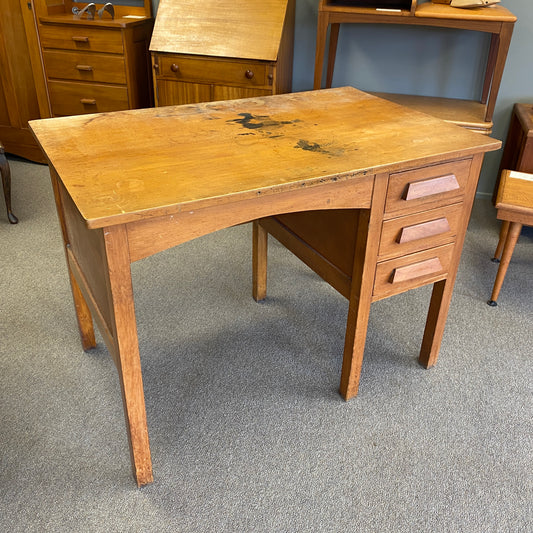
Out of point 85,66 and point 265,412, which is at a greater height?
point 85,66

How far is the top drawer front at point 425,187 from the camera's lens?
145 centimetres

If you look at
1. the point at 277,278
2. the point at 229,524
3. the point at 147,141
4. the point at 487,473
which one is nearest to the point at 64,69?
the point at 277,278

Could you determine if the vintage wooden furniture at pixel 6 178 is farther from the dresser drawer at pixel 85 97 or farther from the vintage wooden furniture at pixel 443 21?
the vintage wooden furniture at pixel 443 21

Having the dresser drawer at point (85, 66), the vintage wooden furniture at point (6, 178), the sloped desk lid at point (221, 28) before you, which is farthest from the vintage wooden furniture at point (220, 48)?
the vintage wooden furniture at point (6, 178)

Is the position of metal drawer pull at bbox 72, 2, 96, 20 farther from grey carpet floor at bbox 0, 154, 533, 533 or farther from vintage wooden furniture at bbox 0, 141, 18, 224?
grey carpet floor at bbox 0, 154, 533, 533

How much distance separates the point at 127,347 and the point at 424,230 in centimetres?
89

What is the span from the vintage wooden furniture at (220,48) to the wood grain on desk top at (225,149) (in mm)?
1081

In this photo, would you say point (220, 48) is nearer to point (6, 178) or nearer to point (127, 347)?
point (6, 178)

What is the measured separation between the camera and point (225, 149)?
4.64 ft

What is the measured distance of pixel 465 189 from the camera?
1584 mm

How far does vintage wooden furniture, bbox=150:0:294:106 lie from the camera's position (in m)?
2.82

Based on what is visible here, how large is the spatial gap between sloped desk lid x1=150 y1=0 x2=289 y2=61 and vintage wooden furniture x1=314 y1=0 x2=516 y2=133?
1.09ft

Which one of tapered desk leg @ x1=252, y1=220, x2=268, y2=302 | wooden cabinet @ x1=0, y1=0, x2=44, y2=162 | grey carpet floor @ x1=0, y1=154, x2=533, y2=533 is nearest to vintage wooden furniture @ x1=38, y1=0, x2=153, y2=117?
wooden cabinet @ x1=0, y1=0, x2=44, y2=162

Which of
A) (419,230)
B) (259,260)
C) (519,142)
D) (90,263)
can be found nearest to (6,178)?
(259,260)
